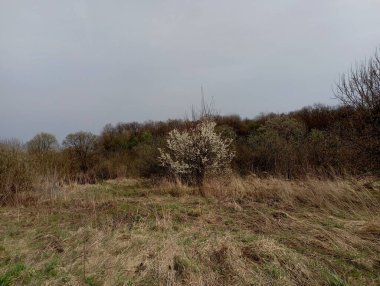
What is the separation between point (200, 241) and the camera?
574 cm

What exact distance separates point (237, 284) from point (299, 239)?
6.42 ft

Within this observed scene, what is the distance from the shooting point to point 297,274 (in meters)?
4.49

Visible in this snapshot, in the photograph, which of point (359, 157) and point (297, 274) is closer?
point (297, 274)

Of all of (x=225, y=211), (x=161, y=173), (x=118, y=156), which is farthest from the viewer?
(x=118, y=156)

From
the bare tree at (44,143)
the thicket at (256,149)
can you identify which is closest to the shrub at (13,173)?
the thicket at (256,149)

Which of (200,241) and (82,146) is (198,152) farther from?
(82,146)

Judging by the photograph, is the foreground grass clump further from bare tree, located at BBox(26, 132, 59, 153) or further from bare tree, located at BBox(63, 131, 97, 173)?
bare tree, located at BBox(63, 131, 97, 173)

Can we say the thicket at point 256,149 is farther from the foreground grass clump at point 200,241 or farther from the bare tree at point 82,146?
the foreground grass clump at point 200,241

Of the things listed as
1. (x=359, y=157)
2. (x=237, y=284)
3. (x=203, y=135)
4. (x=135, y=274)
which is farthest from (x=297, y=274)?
(x=203, y=135)

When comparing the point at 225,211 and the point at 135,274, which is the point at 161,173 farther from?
the point at 135,274

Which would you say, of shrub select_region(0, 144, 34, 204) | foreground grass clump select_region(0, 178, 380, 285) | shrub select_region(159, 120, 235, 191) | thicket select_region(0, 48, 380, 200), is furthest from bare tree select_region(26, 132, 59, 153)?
foreground grass clump select_region(0, 178, 380, 285)

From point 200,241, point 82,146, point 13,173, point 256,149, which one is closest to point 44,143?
point 13,173

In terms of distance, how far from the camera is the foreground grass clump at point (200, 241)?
4500mm

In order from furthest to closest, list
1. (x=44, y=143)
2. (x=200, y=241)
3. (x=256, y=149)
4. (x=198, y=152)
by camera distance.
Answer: (x=256, y=149) < (x=44, y=143) < (x=198, y=152) < (x=200, y=241)
